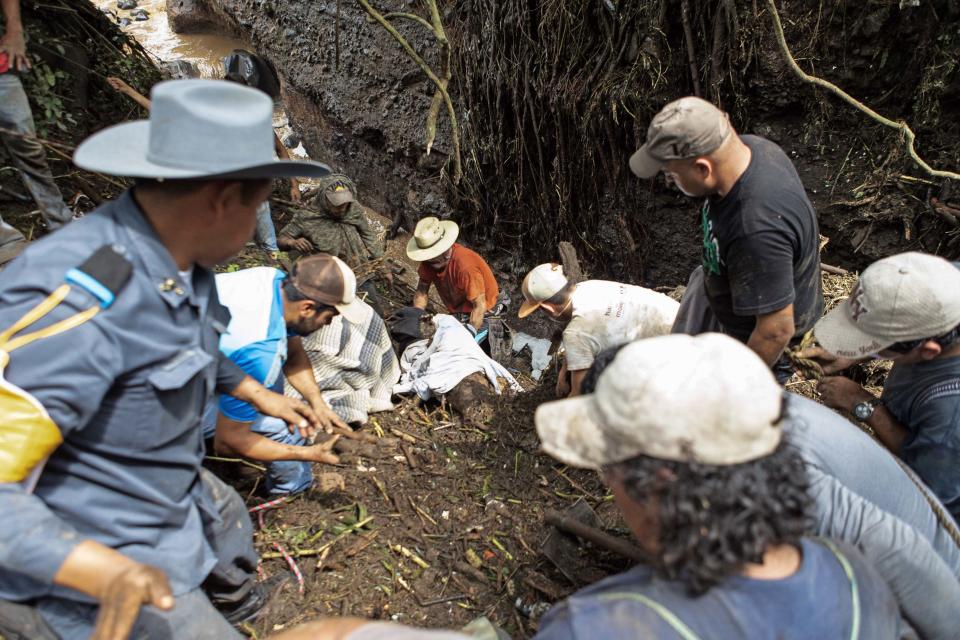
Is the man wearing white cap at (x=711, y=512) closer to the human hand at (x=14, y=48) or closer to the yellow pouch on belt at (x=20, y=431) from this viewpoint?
the yellow pouch on belt at (x=20, y=431)

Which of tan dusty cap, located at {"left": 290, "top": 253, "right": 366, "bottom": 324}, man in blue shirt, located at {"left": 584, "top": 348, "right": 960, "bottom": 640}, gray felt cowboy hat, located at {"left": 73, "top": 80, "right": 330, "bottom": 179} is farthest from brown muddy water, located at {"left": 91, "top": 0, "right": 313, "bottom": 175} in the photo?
man in blue shirt, located at {"left": 584, "top": 348, "right": 960, "bottom": 640}

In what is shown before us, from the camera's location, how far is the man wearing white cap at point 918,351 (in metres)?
2.11

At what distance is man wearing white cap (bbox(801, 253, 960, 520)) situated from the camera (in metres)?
2.11

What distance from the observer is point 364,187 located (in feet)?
37.4

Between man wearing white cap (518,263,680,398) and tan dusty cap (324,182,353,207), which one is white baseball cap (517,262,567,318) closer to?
man wearing white cap (518,263,680,398)

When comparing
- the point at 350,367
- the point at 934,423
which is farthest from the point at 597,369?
the point at 350,367

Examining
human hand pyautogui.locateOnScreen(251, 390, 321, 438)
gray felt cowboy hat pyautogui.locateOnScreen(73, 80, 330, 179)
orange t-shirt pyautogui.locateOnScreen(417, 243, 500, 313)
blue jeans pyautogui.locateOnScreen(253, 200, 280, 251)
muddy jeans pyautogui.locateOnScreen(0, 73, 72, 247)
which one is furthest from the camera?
blue jeans pyautogui.locateOnScreen(253, 200, 280, 251)

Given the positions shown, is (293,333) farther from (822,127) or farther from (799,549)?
(822,127)

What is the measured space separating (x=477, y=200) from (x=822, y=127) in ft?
14.2

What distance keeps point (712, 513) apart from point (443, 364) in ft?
12.1

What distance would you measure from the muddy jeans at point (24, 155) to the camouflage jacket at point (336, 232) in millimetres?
2205

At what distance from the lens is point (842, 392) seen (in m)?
2.76

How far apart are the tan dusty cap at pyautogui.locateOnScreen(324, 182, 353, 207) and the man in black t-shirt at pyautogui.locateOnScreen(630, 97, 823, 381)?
443cm

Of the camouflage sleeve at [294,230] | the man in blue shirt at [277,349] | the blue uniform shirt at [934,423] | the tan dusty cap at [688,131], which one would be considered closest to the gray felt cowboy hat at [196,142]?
the man in blue shirt at [277,349]
